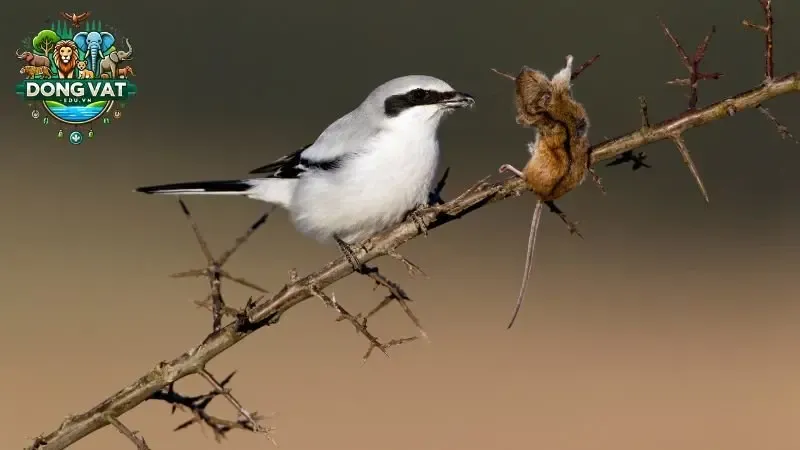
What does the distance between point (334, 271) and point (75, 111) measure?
4435 mm

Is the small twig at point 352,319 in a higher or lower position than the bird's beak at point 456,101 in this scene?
lower

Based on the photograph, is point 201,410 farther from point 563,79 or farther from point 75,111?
point 75,111

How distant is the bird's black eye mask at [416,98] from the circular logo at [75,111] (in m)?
2.89

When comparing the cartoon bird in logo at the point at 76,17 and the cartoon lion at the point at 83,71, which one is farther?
the cartoon bird in logo at the point at 76,17

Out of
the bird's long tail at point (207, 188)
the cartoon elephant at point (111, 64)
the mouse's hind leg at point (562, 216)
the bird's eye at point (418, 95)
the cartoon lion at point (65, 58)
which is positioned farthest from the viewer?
the cartoon elephant at point (111, 64)

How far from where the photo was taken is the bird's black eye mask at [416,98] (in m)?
3.11

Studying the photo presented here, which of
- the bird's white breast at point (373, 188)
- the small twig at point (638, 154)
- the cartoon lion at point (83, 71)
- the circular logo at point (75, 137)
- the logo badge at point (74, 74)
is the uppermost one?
the circular logo at point (75, 137)

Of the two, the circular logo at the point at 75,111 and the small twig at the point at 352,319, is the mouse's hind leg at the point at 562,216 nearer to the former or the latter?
the small twig at the point at 352,319

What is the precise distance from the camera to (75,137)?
9.03m

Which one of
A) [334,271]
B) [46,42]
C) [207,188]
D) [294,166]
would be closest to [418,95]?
[294,166]

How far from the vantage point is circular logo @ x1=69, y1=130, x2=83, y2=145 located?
346 inches

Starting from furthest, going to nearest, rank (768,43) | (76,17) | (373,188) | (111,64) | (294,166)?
(76,17) < (111,64) < (294,166) < (373,188) < (768,43)

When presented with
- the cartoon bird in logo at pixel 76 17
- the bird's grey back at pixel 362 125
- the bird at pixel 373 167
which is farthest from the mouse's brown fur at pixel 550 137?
the cartoon bird in logo at pixel 76 17

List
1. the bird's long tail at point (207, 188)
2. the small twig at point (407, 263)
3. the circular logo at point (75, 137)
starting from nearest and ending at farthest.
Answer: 1. the small twig at point (407, 263)
2. the bird's long tail at point (207, 188)
3. the circular logo at point (75, 137)
